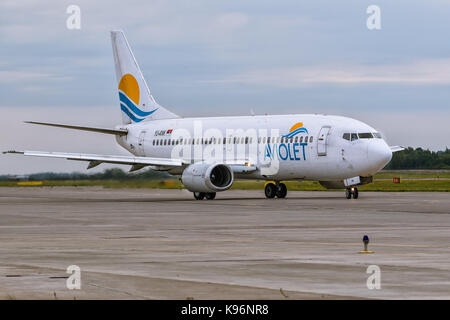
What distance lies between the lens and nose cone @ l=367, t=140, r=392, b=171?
133ft

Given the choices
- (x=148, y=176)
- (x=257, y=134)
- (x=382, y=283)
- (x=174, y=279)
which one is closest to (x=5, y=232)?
(x=174, y=279)

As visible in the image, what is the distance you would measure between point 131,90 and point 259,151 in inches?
494

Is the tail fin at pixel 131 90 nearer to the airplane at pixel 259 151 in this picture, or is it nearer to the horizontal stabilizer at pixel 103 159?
the airplane at pixel 259 151

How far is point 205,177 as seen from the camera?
42344mm

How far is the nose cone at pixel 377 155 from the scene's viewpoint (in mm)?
40688

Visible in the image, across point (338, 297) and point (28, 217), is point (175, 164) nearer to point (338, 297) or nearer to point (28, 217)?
point (28, 217)

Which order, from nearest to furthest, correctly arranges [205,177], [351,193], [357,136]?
[357,136], [205,177], [351,193]

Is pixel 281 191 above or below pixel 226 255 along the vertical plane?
above

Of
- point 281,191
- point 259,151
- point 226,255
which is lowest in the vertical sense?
point 226,255

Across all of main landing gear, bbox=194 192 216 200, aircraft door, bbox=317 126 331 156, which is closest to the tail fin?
main landing gear, bbox=194 192 216 200

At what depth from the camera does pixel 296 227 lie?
23.9 metres

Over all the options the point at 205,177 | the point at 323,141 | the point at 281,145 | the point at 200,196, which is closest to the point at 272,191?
the point at 281,145

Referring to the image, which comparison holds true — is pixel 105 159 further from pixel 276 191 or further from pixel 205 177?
pixel 276 191
